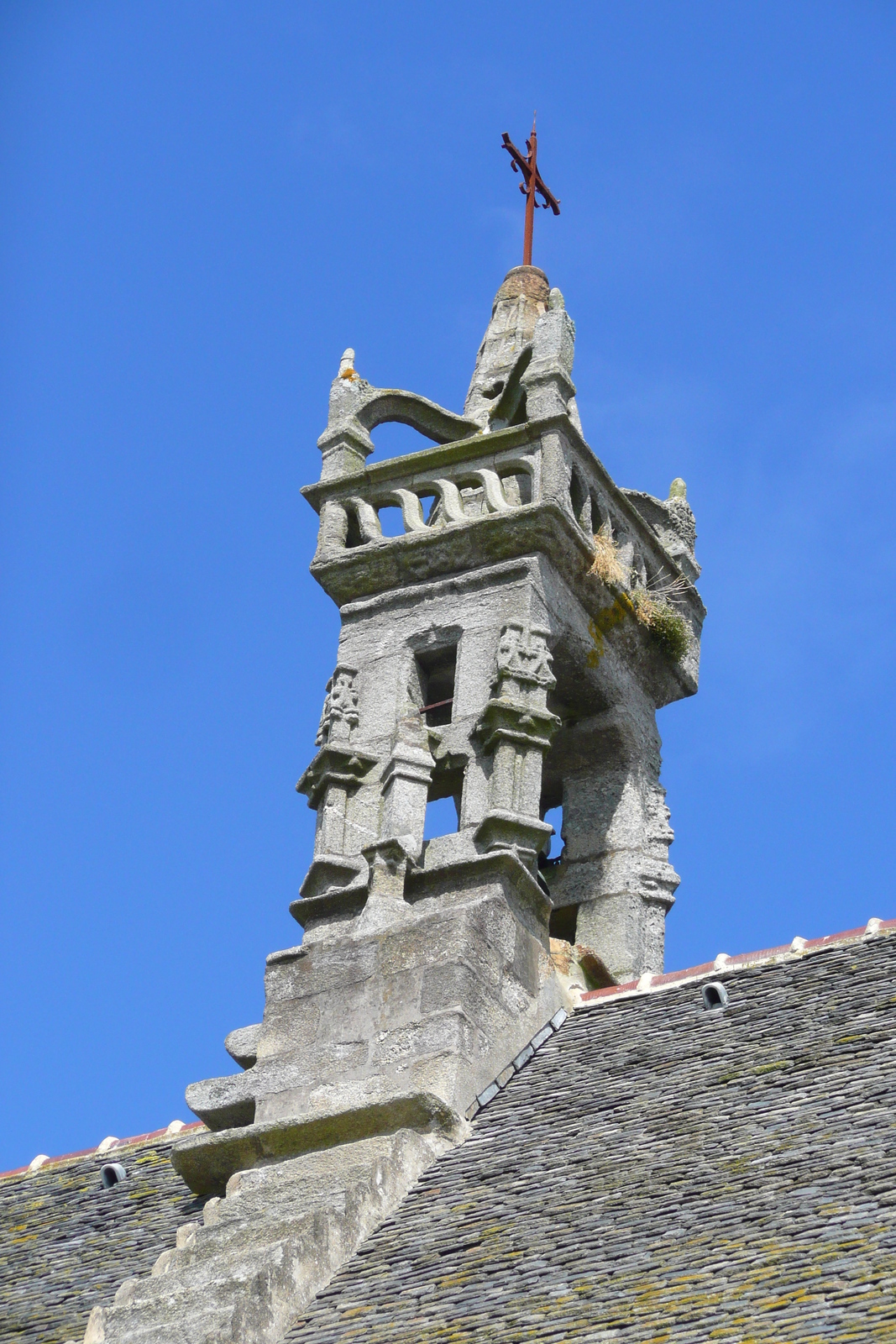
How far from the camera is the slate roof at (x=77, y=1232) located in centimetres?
1044

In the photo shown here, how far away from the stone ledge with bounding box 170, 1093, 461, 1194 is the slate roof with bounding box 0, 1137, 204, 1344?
0.34 m

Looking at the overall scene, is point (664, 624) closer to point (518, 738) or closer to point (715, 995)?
point (518, 738)

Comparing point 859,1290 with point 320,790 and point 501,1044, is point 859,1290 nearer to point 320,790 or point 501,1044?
point 501,1044

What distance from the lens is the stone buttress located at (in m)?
10.1

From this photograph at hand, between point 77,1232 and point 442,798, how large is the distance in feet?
10.4

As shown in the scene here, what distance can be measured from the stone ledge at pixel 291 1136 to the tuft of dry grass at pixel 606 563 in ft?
13.3

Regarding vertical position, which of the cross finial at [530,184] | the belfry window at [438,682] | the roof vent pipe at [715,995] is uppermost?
the cross finial at [530,184]

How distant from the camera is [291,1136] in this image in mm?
10641

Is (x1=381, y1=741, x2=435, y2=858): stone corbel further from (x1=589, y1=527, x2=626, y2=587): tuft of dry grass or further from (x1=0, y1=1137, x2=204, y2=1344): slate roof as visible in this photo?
(x1=0, y1=1137, x2=204, y2=1344): slate roof

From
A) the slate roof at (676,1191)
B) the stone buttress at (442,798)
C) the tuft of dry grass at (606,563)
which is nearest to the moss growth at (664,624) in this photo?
the stone buttress at (442,798)

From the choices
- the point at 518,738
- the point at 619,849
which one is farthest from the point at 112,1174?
the point at 619,849

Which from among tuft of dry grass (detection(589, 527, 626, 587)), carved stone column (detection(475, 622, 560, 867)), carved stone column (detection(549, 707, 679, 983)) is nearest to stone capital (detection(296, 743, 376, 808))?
carved stone column (detection(475, 622, 560, 867))

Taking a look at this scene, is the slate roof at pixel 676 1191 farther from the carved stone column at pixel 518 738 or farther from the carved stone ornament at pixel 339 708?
the carved stone ornament at pixel 339 708

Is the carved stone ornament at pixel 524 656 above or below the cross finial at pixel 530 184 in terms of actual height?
below
